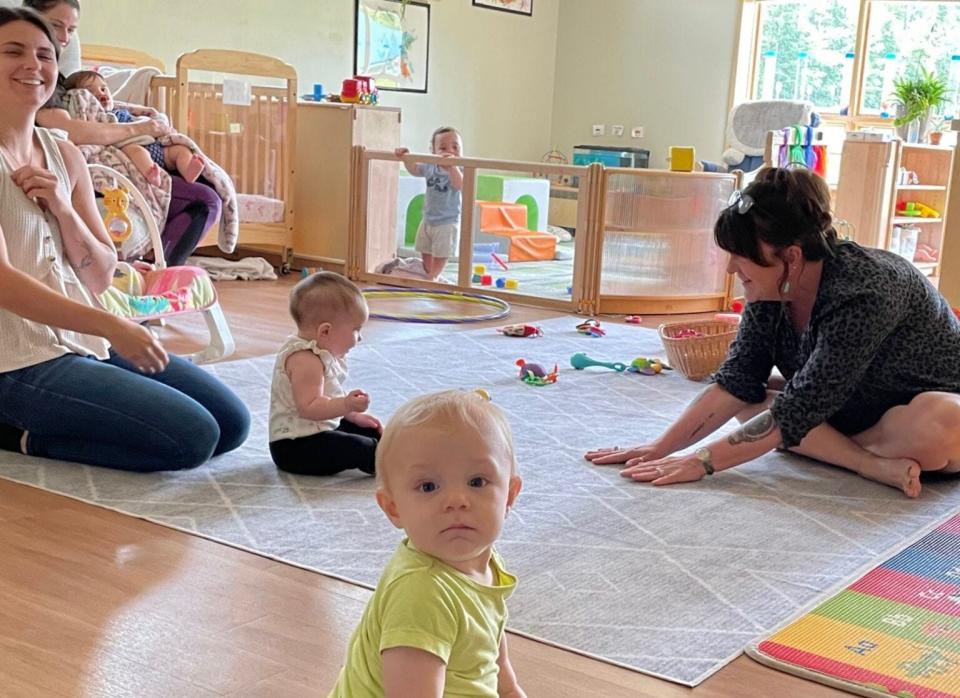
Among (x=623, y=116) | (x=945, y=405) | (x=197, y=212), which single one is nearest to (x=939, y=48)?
(x=623, y=116)

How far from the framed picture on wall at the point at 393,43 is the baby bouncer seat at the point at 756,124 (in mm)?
2260

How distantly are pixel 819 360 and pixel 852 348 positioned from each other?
67 millimetres


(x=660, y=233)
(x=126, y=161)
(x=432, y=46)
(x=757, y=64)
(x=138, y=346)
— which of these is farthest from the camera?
(x=757, y=64)

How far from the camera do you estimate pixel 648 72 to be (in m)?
8.91

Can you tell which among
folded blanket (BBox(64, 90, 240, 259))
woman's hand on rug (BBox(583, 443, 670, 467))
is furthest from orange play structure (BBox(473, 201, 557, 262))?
woman's hand on rug (BBox(583, 443, 670, 467))

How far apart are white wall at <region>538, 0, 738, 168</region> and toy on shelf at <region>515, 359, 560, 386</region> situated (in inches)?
225

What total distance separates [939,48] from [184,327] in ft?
19.1

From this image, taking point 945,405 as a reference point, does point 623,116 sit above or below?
above

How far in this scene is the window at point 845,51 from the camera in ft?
25.0

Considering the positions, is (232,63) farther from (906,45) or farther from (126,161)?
(906,45)

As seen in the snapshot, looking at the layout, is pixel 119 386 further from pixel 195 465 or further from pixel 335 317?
pixel 335 317

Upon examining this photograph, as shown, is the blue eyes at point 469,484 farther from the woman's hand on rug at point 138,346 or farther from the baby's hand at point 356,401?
the baby's hand at point 356,401

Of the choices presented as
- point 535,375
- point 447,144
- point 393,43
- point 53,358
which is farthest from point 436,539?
point 393,43

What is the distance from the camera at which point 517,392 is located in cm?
320
